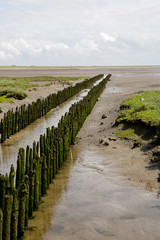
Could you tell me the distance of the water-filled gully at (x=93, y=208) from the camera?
6516 millimetres

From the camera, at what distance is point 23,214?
6.47 m

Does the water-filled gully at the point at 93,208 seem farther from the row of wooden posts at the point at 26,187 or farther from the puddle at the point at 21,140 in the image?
the puddle at the point at 21,140

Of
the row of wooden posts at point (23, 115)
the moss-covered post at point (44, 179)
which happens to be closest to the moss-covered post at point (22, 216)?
the moss-covered post at point (44, 179)

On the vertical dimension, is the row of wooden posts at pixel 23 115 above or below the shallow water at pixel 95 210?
above

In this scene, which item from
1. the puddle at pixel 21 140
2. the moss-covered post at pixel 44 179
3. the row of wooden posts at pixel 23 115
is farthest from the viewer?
the row of wooden posts at pixel 23 115

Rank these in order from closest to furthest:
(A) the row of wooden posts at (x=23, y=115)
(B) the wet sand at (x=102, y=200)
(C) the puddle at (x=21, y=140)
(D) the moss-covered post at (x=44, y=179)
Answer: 1. (B) the wet sand at (x=102, y=200)
2. (D) the moss-covered post at (x=44, y=179)
3. (C) the puddle at (x=21, y=140)
4. (A) the row of wooden posts at (x=23, y=115)

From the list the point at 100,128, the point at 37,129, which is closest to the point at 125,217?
the point at 100,128

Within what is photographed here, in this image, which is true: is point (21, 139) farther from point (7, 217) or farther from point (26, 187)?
point (7, 217)

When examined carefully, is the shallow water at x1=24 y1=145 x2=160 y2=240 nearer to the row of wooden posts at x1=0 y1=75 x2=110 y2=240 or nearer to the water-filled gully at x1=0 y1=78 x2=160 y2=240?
the water-filled gully at x1=0 y1=78 x2=160 y2=240

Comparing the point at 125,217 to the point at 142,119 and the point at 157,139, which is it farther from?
the point at 142,119

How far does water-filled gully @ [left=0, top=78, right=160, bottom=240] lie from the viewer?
652 centimetres

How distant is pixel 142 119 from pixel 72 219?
7.88m

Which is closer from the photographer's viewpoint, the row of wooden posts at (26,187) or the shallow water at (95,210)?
the row of wooden posts at (26,187)

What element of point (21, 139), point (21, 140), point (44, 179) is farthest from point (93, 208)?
point (21, 139)
